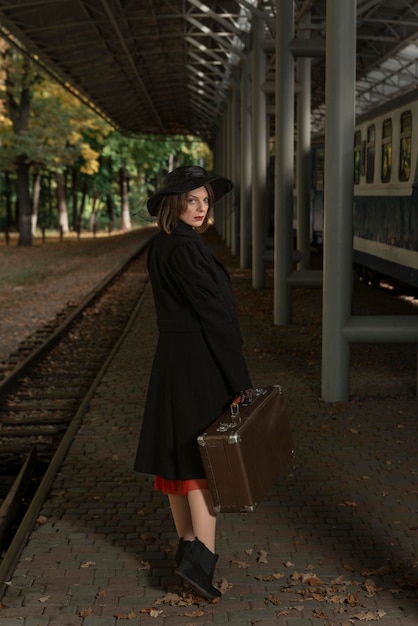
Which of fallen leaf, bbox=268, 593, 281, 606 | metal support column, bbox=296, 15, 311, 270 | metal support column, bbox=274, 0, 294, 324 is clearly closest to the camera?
fallen leaf, bbox=268, 593, 281, 606

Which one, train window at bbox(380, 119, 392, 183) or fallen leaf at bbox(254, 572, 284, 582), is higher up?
train window at bbox(380, 119, 392, 183)

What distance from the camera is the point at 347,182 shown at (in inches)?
387

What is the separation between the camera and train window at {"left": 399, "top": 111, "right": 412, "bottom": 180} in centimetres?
1493

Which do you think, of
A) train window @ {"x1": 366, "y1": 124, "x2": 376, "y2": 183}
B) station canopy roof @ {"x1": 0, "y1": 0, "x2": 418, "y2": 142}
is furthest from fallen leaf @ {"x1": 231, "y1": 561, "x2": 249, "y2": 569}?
train window @ {"x1": 366, "y1": 124, "x2": 376, "y2": 183}

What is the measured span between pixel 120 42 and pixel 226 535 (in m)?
24.5

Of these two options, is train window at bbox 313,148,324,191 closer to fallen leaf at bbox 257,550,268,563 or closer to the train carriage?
the train carriage

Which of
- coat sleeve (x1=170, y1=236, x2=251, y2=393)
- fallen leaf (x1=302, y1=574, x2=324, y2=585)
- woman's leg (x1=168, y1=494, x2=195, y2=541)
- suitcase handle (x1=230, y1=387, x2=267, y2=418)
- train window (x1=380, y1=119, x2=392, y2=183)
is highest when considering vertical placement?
train window (x1=380, y1=119, x2=392, y2=183)

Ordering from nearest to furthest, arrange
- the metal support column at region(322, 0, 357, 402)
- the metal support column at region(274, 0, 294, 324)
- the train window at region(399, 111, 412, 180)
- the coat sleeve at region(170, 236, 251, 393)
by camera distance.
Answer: the coat sleeve at region(170, 236, 251, 393)
the metal support column at region(322, 0, 357, 402)
the train window at region(399, 111, 412, 180)
the metal support column at region(274, 0, 294, 324)

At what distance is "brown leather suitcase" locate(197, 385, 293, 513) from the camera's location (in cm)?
482

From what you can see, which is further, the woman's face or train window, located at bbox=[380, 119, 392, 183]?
train window, located at bbox=[380, 119, 392, 183]

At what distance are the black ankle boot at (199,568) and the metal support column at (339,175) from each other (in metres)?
4.95

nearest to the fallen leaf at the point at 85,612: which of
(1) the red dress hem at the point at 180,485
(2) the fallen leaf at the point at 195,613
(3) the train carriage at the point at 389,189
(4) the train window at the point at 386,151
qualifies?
(2) the fallen leaf at the point at 195,613

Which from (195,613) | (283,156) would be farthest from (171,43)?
(195,613)

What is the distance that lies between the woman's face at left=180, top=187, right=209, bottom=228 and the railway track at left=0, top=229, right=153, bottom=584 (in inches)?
81.9
